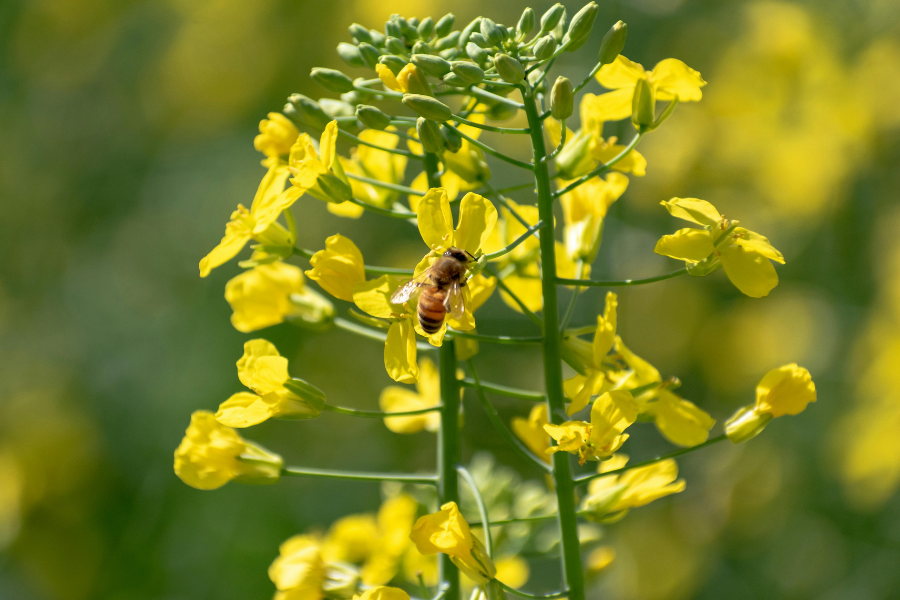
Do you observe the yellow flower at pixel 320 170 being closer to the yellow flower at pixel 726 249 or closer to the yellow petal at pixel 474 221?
the yellow petal at pixel 474 221

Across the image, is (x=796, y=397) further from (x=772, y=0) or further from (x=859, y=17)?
(x=772, y=0)

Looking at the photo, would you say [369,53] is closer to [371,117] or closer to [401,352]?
[371,117]

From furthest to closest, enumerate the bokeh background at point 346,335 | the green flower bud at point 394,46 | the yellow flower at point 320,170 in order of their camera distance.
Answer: the bokeh background at point 346,335, the green flower bud at point 394,46, the yellow flower at point 320,170

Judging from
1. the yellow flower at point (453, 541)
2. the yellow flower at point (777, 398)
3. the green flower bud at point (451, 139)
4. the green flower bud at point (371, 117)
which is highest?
the green flower bud at point (371, 117)

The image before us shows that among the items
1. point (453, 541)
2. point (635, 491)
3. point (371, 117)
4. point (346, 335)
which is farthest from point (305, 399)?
point (346, 335)

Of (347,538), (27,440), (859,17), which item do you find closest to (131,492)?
(27,440)

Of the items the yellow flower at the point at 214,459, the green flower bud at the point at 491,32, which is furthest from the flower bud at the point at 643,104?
the yellow flower at the point at 214,459
